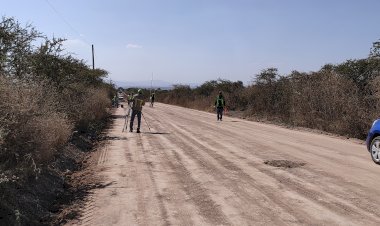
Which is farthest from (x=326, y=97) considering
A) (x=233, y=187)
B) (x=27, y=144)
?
(x=27, y=144)

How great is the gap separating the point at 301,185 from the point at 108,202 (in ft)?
11.9

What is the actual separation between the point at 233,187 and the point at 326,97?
1672 cm

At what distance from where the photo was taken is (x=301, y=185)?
28.0 ft

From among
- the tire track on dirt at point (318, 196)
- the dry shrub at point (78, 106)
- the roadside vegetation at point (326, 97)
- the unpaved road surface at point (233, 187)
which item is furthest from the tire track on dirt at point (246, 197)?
the roadside vegetation at point (326, 97)

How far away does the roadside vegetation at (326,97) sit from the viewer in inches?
792

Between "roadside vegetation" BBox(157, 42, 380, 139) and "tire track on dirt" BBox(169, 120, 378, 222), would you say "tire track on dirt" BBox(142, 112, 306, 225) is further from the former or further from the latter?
"roadside vegetation" BBox(157, 42, 380, 139)

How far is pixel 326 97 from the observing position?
23.7 m

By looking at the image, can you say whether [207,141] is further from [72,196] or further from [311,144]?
[72,196]

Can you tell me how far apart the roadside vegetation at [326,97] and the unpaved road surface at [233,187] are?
6140 millimetres

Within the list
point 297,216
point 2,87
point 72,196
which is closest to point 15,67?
point 2,87

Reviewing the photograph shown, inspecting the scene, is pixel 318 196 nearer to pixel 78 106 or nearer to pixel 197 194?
pixel 197 194

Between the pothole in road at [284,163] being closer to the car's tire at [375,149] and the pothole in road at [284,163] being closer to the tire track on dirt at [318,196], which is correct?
the tire track on dirt at [318,196]

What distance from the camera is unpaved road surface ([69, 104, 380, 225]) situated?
6512mm

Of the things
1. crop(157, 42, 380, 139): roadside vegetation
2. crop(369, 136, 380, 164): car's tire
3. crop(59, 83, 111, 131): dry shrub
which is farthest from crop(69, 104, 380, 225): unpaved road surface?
crop(157, 42, 380, 139): roadside vegetation
